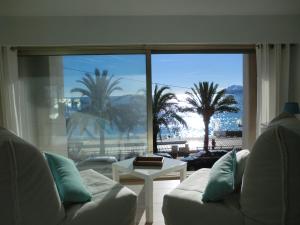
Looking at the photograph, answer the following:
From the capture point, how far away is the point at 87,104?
3.79 m

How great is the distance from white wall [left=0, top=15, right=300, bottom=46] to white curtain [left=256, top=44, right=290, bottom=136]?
148 mm

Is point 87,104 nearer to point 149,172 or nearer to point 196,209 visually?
point 149,172

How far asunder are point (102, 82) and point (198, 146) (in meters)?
2.24

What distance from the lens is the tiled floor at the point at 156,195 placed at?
2513 millimetres

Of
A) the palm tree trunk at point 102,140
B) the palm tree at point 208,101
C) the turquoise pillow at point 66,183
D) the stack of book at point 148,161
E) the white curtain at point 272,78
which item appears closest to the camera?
Result: the turquoise pillow at point 66,183

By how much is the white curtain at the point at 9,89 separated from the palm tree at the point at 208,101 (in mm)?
2734

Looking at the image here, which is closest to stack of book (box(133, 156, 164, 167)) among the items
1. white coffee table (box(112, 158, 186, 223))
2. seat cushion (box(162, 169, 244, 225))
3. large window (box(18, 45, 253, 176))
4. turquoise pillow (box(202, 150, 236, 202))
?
white coffee table (box(112, 158, 186, 223))

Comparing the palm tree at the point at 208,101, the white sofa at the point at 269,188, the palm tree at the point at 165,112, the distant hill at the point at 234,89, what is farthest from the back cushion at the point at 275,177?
the palm tree at the point at 165,112

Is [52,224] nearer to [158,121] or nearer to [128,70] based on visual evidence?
[128,70]

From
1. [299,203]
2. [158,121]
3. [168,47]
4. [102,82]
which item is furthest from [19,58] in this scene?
[299,203]

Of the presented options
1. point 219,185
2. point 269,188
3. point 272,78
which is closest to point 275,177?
point 269,188

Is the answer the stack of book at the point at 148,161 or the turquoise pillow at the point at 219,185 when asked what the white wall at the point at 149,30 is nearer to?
the stack of book at the point at 148,161

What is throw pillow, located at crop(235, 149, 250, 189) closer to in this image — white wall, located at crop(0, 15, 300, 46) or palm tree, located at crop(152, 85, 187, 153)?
white wall, located at crop(0, 15, 300, 46)

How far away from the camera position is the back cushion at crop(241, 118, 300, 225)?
156 centimetres
